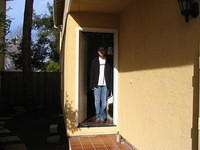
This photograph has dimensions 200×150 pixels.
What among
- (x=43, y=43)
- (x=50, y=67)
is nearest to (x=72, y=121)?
(x=50, y=67)

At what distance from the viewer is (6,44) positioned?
16.2ft

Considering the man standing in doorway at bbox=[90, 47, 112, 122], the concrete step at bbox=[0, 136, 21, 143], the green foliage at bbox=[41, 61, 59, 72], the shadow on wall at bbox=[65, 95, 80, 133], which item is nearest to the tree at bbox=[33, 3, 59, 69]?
the green foliage at bbox=[41, 61, 59, 72]

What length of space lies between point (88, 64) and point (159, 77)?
239 centimetres

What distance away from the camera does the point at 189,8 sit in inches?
95.1

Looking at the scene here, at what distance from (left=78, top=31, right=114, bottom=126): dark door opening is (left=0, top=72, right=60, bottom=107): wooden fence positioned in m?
5.30

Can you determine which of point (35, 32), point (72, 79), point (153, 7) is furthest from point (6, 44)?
point (35, 32)

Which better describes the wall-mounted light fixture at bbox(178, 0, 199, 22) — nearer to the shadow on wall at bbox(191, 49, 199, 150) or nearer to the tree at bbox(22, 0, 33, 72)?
the shadow on wall at bbox(191, 49, 199, 150)

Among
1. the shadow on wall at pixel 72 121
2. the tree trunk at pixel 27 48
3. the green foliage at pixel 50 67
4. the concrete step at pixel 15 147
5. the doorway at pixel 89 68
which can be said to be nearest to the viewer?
the concrete step at pixel 15 147

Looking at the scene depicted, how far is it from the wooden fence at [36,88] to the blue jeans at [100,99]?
17.6 ft

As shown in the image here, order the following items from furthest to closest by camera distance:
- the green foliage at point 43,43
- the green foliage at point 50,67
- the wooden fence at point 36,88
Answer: the green foliage at point 43,43 < the green foliage at point 50,67 < the wooden fence at point 36,88

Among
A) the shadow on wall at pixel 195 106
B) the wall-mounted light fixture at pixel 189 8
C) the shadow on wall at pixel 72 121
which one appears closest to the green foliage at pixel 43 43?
the shadow on wall at pixel 72 121

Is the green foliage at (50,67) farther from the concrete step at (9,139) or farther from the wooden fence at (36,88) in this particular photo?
the concrete step at (9,139)

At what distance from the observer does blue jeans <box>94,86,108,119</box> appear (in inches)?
212

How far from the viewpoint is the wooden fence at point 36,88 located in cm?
1059
